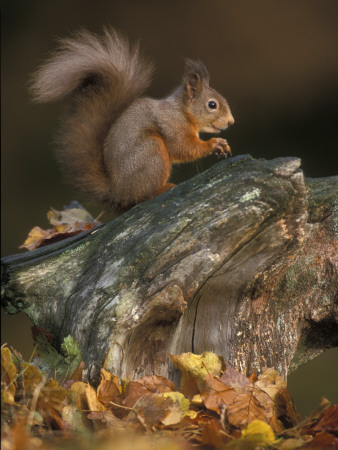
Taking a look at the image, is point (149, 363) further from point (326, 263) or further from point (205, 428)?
point (326, 263)

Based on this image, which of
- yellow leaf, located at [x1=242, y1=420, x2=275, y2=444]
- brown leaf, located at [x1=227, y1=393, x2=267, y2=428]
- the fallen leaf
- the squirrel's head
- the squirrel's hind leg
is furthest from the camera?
the squirrel's head

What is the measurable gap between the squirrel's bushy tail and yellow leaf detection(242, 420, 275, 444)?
0.99m

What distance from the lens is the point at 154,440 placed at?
964 millimetres

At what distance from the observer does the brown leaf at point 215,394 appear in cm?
112

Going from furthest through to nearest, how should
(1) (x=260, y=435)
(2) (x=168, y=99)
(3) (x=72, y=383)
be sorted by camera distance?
(2) (x=168, y=99) → (3) (x=72, y=383) → (1) (x=260, y=435)

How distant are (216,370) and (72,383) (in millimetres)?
306

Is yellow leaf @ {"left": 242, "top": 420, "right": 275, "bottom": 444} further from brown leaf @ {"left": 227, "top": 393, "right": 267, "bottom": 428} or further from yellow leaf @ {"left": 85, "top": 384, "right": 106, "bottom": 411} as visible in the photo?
yellow leaf @ {"left": 85, "top": 384, "right": 106, "bottom": 411}

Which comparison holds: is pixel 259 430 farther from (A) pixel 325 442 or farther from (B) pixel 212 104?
(B) pixel 212 104

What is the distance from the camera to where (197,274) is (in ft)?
4.08

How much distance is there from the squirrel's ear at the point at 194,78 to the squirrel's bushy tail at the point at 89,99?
202 millimetres

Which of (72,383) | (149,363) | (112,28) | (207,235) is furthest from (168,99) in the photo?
(72,383)

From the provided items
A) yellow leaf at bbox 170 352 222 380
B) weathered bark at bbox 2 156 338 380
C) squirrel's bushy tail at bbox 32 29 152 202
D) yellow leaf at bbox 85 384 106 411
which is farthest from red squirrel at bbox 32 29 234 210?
yellow leaf at bbox 85 384 106 411

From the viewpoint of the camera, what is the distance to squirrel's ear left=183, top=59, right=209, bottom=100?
1.95 m

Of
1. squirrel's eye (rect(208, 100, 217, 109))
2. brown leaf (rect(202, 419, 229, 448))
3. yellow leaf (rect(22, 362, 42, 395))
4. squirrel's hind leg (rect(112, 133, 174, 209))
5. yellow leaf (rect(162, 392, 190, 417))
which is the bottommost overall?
brown leaf (rect(202, 419, 229, 448))
